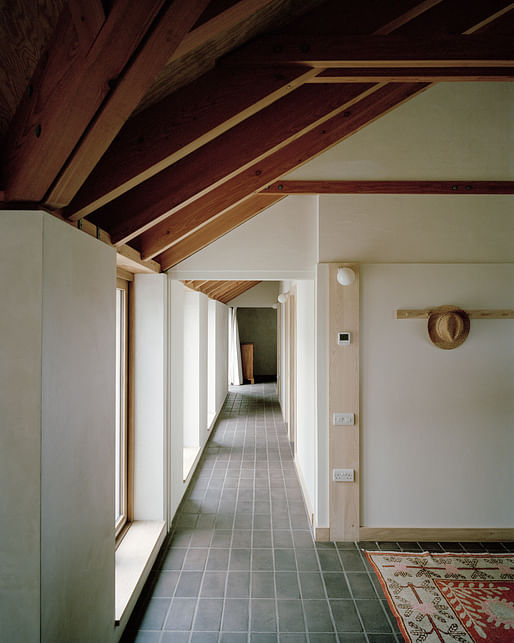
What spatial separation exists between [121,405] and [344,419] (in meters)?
1.82

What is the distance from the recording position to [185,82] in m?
1.51

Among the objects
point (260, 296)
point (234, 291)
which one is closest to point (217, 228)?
point (234, 291)

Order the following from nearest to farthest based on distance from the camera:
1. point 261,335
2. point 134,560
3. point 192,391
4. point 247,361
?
point 134,560 < point 192,391 < point 247,361 < point 261,335

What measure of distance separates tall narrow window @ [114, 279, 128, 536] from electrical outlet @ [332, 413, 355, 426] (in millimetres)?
1728

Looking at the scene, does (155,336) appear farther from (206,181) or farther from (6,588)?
(6,588)

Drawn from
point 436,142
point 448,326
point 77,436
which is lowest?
point 77,436

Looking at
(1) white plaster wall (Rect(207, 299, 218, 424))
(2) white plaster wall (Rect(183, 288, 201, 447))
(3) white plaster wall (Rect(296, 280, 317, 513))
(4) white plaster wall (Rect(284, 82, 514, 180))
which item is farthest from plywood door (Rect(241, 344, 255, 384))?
(4) white plaster wall (Rect(284, 82, 514, 180))

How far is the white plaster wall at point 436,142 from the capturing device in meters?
3.20

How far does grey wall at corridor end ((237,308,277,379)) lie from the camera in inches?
528

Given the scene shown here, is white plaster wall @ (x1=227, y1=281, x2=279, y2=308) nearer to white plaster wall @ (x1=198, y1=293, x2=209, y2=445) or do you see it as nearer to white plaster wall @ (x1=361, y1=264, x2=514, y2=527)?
white plaster wall @ (x1=198, y1=293, x2=209, y2=445)

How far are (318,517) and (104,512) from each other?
1990 mm

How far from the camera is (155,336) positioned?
3.22 metres

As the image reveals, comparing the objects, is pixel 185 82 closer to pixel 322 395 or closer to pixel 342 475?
pixel 322 395

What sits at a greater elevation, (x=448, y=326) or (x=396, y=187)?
(x=396, y=187)
